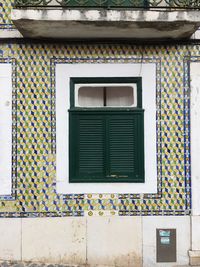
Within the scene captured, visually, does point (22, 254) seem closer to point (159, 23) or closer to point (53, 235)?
point (53, 235)

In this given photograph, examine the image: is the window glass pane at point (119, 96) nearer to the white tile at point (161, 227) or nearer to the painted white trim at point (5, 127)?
the painted white trim at point (5, 127)

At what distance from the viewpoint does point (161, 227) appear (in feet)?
22.6

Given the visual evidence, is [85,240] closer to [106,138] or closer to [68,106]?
[106,138]

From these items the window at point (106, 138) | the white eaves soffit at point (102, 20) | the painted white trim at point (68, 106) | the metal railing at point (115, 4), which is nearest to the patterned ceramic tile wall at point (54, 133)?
the painted white trim at point (68, 106)

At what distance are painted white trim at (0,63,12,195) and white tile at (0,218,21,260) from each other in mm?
531

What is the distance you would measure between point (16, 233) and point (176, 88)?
3828 millimetres

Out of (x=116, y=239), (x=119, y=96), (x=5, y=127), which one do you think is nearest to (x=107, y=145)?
(x=119, y=96)

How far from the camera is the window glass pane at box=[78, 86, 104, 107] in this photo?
7.14 metres

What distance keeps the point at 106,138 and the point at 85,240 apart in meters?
1.84

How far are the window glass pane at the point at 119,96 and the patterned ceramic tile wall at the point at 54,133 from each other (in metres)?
0.52

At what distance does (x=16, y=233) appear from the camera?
6.84 metres

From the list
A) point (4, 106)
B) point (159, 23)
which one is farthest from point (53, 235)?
point (159, 23)

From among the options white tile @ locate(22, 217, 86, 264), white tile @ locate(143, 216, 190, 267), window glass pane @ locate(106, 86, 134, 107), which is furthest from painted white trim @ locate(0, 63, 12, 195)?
white tile @ locate(143, 216, 190, 267)

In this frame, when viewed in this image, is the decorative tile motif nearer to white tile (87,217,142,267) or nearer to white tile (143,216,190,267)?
white tile (87,217,142,267)
